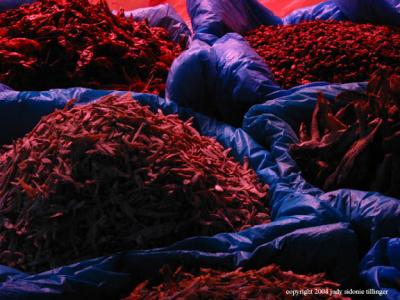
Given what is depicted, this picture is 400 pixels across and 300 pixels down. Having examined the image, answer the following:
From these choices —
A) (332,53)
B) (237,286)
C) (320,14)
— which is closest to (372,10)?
(320,14)

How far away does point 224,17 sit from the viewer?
229 centimetres

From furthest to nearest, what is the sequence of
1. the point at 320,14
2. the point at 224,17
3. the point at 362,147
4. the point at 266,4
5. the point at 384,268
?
1. the point at 266,4
2. the point at 320,14
3. the point at 224,17
4. the point at 362,147
5. the point at 384,268

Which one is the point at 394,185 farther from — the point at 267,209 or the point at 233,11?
the point at 233,11

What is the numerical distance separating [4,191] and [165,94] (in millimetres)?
728

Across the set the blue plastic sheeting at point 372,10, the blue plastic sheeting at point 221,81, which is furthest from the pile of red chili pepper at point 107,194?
the blue plastic sheeting at point 372,10

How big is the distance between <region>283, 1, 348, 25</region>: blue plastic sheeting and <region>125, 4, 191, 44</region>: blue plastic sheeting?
1.53 ft

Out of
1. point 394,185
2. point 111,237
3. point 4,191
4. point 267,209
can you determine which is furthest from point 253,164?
point 4,191

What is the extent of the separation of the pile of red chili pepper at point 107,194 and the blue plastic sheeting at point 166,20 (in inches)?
46.3

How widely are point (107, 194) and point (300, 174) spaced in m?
0.51

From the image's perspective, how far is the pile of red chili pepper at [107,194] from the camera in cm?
122

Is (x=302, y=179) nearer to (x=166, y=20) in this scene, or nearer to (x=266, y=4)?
(x=166, y=20)

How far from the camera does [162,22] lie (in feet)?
8.37

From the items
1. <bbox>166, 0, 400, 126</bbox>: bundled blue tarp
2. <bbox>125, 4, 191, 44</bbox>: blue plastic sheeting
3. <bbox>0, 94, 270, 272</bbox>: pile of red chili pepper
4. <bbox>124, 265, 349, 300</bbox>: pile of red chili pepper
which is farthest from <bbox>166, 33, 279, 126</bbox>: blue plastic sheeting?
<bbox>124, 265, 349, 300</bbox>: pile of red chili pepper

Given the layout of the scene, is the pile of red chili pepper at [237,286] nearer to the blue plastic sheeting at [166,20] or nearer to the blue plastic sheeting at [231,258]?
the blue plastic sheeting at [231,258]
